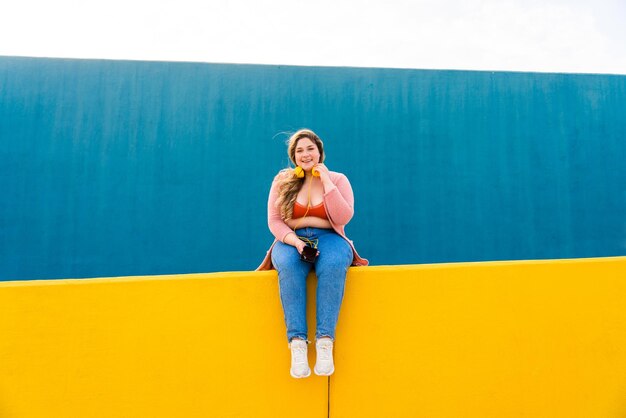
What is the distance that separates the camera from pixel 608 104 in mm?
5293

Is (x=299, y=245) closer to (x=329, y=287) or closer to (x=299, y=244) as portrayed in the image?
(x=299, y=244)

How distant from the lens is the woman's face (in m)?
1.83

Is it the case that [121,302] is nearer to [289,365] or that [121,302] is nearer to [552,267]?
[289,365]

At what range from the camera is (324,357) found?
4.44 ft

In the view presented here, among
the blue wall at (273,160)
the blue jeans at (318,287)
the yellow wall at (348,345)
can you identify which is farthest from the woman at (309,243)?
the blue wall at (273,160)

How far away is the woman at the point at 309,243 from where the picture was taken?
138 centimetres

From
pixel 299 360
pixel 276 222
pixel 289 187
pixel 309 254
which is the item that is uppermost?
pixel 289 187

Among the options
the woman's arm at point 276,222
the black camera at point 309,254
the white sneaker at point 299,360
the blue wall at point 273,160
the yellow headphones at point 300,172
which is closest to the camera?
the white sneaker at point 299,360

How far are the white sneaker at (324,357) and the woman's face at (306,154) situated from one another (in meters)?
0.84

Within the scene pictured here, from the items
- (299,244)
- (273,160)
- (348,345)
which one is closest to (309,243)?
(299,244)

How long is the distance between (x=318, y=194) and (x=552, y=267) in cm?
108

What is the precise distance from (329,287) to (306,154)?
71 centimetres

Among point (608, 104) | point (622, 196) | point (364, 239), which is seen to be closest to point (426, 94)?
point (364, 239)

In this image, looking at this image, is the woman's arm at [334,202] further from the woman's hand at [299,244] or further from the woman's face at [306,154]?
the woman's hand at [299,244]
